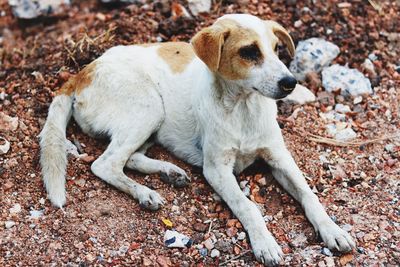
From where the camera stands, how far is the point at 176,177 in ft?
14.6

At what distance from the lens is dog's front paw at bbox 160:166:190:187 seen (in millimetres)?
4438

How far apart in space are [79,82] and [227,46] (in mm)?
1328

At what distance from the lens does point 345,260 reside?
12.6 ft

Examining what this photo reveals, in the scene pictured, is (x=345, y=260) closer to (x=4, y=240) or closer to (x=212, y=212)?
(x=212, y=212)

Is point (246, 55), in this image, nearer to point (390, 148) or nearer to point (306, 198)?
point (306, 198)

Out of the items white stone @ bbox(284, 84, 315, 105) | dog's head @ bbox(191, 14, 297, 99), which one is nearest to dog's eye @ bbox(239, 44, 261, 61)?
dog's head @ bbox(191, 14, 297, 99)

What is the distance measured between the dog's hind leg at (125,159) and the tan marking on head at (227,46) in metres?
0.84

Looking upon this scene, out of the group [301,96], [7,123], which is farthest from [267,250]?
[7,123]

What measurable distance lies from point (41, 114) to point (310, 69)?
225cm

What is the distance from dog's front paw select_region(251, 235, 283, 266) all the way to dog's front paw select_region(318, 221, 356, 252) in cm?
29

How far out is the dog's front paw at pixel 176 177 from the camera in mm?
4438

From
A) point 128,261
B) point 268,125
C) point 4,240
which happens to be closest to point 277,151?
point 268,125

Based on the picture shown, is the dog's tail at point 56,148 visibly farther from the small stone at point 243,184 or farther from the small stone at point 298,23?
the small stone at point 298,23

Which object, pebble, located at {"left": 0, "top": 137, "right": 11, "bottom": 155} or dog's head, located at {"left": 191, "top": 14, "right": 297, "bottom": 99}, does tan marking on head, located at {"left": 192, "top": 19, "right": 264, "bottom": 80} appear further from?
pebble, located at {"left": 0, "top": 137, "right": 11, "bottom": 155}
